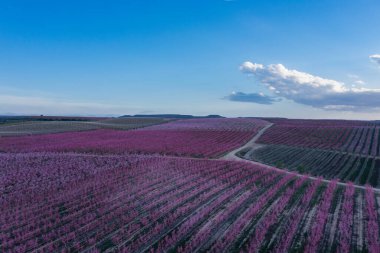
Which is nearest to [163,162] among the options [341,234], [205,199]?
[205,199]

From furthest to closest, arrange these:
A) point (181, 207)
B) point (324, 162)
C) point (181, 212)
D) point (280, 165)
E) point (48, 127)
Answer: point (48, 127) < point (324, 162) < point (280, 165) < point (181, 207) < point (181, 212)

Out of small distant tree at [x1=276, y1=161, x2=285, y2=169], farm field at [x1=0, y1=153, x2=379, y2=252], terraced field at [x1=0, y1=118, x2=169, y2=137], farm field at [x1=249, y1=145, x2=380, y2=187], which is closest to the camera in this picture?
farm field at [x1=0, y1=153, x2=379, y2=252]

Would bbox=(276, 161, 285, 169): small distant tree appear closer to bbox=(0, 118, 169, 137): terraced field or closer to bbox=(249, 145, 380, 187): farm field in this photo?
bbox=(249, 145, 380, 187): farm field

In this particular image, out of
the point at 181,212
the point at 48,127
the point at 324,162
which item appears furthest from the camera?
the point at 48,127

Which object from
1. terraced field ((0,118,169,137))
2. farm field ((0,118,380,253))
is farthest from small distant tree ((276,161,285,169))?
terraced field ((0,118,169,137))

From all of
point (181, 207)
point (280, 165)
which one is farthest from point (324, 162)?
point (181, 207)

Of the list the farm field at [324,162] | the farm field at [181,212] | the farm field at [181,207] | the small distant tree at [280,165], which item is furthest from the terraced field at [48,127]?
the small distant tree at [280,165]

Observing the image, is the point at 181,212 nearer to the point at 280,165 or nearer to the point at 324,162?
the point at 280,165

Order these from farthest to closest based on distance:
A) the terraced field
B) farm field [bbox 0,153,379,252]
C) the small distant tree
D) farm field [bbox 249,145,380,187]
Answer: the terraced field → the small distant tree → farm field [bbox 249,145,380,187] → farm field [bbox 0,153,379,252]

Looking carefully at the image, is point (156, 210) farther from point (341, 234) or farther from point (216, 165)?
point (216, 165)
